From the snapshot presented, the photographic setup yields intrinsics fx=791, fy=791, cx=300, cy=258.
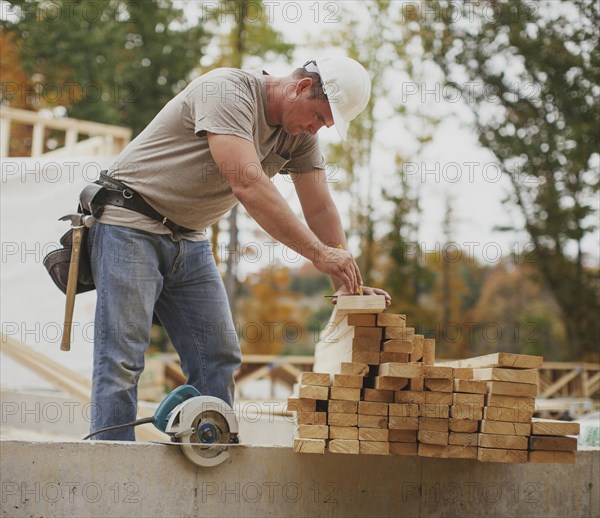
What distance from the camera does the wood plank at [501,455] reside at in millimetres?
3271

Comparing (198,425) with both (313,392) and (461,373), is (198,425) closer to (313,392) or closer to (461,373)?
(313,392)

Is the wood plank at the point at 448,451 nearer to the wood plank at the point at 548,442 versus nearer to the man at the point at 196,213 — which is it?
the wood plank at the point at 548,442

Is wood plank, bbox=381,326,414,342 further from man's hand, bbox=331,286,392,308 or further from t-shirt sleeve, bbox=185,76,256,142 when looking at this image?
t-shirt sleeve, bbox=185,76,256,142

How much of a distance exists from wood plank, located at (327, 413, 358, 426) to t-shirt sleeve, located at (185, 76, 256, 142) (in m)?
1.20

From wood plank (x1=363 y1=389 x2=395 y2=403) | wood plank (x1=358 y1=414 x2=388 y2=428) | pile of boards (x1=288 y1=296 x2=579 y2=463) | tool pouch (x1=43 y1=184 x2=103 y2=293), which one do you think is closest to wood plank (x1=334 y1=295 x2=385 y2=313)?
pile of boards (x1=288 y1=296 x2=579 y2=463)

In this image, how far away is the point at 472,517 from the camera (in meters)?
3.61

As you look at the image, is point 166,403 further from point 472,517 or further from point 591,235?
point 591,235

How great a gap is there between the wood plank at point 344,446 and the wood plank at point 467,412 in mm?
432

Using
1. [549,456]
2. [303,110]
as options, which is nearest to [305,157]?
[303,110]

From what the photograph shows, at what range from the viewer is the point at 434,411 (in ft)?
10.9

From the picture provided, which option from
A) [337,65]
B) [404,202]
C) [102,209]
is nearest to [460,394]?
[337,65]

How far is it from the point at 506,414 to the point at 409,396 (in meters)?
0.41

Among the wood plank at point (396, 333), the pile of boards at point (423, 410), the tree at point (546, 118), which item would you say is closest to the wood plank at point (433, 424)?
the pile of boards at point (423, 410)

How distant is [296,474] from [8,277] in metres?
4.97
